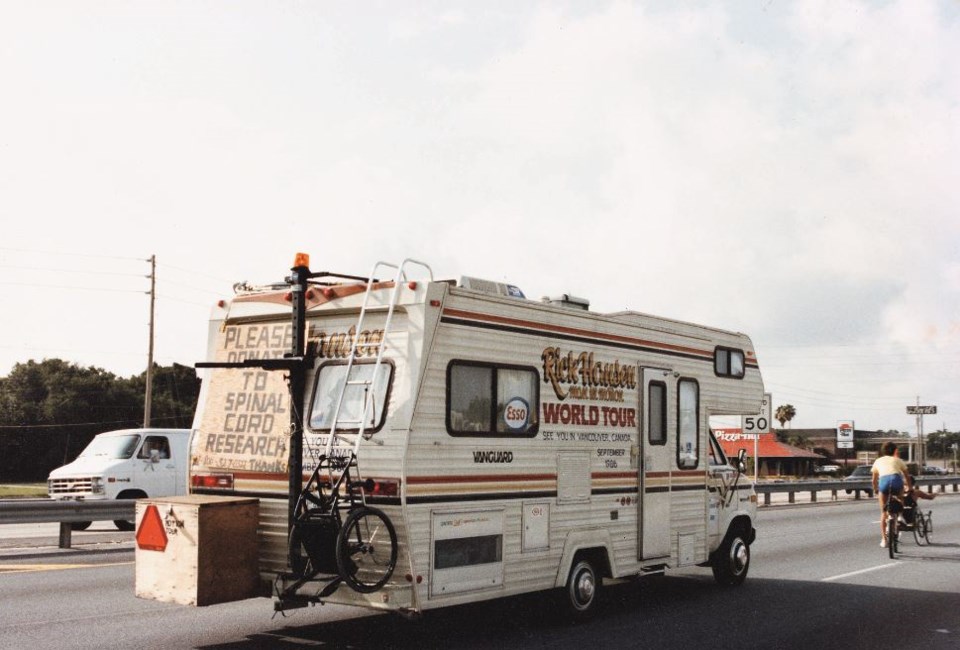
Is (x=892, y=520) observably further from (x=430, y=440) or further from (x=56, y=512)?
(x=56, y=512)

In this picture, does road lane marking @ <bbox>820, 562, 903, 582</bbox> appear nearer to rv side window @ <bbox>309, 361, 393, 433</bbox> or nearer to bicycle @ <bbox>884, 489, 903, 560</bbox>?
bicycle @ <bbox>884, 489, 903, 560</bbox>

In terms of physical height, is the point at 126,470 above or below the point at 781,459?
above

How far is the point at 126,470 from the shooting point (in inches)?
755

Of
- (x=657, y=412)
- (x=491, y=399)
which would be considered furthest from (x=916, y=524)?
(x=491, y=399)

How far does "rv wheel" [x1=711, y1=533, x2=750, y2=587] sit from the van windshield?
38.8 feet

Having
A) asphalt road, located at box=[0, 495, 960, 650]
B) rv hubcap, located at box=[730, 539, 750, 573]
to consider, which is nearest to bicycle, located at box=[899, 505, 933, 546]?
asphalt road, located at box=[0, 495, 960, 650]

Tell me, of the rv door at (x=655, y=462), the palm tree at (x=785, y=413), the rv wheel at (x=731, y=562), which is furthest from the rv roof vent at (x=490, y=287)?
the palm tree at (x=785, y=413)

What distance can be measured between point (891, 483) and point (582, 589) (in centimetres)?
856

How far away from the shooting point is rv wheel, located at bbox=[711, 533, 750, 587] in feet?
39.9

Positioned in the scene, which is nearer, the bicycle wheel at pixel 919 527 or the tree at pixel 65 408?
the bicycle wheel at pixel 919 527

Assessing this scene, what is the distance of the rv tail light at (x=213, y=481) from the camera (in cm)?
899

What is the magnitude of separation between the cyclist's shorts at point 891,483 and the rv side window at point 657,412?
6.97 m

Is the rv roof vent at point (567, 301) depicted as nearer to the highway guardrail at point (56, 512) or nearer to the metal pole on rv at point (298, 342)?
the metal pole on rv at point (298, 342)

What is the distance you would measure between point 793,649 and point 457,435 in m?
3.43
